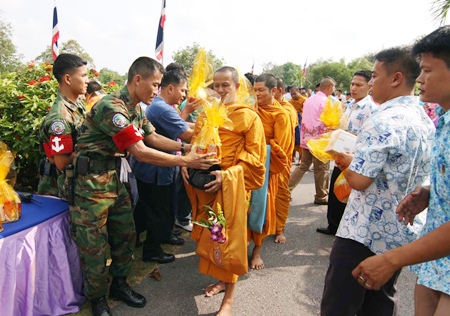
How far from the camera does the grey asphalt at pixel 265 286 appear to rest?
8.65ft

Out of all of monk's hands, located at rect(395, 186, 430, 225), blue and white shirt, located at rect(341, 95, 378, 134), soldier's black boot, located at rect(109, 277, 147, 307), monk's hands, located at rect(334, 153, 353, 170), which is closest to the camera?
monk's hands, located at rect(395, 186, 430, 225)

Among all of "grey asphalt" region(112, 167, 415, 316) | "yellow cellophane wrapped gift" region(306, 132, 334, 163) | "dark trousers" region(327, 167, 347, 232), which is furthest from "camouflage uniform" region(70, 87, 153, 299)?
"dark trousers" region(327, 167, 347, 232)

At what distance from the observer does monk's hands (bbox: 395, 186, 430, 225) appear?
1.43 m

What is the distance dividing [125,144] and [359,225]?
5.30ft

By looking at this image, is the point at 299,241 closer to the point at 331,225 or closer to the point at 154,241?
the point at 331,225

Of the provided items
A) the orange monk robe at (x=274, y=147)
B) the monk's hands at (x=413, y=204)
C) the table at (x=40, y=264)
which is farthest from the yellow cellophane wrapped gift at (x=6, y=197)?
the monk's hands at (x=413, y=204)

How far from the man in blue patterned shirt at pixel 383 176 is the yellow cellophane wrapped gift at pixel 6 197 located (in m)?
2.22

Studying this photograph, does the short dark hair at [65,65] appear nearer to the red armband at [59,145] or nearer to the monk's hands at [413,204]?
the red armband at [59,145]

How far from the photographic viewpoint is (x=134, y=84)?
243cm

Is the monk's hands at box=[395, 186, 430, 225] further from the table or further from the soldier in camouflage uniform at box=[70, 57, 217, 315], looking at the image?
the table

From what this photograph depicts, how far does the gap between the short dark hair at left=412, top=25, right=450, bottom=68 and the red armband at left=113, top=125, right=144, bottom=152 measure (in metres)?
1.77

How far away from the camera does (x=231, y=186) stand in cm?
241

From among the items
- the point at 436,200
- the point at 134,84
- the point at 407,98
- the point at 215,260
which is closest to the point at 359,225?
the point at 436,200

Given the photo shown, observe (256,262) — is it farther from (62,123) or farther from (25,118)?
(25,118)
